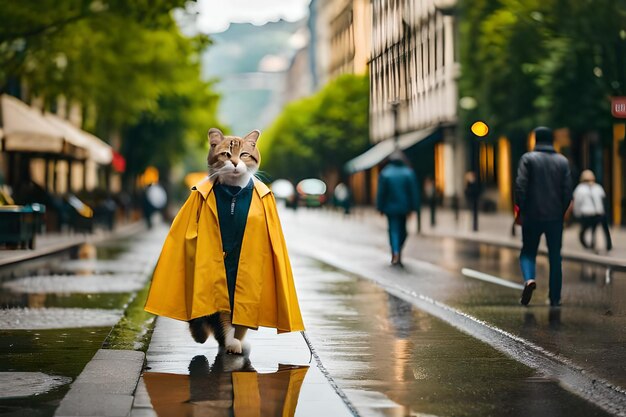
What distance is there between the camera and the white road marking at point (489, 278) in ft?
53.7

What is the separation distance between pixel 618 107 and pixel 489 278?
430cm

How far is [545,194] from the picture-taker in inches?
510

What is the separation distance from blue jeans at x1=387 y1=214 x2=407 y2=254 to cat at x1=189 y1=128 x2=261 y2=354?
35.3 feet

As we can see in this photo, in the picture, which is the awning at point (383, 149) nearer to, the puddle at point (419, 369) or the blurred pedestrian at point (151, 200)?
the blurred pedestrian at point (151, 200)

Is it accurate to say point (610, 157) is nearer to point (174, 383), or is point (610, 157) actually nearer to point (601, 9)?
point (601, 9)

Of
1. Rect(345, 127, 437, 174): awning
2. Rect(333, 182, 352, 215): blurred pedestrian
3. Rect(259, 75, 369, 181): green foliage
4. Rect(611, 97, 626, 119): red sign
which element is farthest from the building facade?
Rect(611, 97, 626, 119): red sign

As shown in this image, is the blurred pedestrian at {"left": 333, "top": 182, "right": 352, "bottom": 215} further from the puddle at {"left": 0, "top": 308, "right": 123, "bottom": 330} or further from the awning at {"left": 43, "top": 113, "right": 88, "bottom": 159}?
the puddle at {"left": 0, "top": 308, "right": 123, "bottom": 330}

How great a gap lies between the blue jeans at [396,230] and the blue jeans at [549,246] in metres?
6.72

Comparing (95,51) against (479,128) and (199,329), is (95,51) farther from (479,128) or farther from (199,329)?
(199,329)

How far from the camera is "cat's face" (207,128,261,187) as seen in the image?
29.4 feet

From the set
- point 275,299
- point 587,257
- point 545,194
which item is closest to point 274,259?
point 275,299

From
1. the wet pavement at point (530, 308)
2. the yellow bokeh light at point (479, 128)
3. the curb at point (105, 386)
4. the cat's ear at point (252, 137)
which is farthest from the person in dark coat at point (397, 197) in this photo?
the yellow bokeh light at point (479, 128)

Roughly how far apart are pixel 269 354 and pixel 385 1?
6584 cm

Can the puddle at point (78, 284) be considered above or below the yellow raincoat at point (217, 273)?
below
